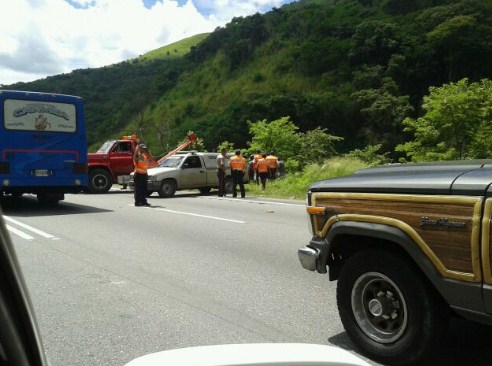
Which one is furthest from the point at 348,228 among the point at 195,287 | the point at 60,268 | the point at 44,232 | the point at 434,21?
the point at 434,21

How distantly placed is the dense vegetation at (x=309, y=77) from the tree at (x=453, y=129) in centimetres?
2982

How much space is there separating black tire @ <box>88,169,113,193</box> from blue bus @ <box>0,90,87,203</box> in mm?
7096

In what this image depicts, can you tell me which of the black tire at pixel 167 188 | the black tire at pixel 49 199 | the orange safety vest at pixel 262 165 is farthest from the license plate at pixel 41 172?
the orange safety vest at pixel 262 165

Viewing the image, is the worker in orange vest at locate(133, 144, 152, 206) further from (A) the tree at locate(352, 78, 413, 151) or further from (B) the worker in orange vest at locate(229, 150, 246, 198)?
(A) the tree at locate(352, 78, 413, 151)

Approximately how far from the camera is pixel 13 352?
1151 millimetres

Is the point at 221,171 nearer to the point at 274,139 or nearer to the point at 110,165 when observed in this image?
the point at 110,165

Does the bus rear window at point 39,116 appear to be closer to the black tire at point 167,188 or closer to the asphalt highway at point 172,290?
the asphalt highway at point 172,290

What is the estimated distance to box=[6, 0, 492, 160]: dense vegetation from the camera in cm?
7562

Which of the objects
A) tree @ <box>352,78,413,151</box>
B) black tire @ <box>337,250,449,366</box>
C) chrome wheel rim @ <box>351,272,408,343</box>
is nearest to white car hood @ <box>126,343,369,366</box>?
black tire @ <box>337,250,449,366</box>

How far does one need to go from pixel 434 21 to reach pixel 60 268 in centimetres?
8834

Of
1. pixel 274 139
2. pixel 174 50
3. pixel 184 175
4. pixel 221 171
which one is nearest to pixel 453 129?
pixel 221 171

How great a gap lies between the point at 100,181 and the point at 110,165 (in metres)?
0.82

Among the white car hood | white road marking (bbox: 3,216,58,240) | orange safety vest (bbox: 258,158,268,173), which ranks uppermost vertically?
orange safety vest (bbox: 258,158,268,173)

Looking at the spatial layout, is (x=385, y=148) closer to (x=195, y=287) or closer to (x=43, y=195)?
(x=43, y=195)
